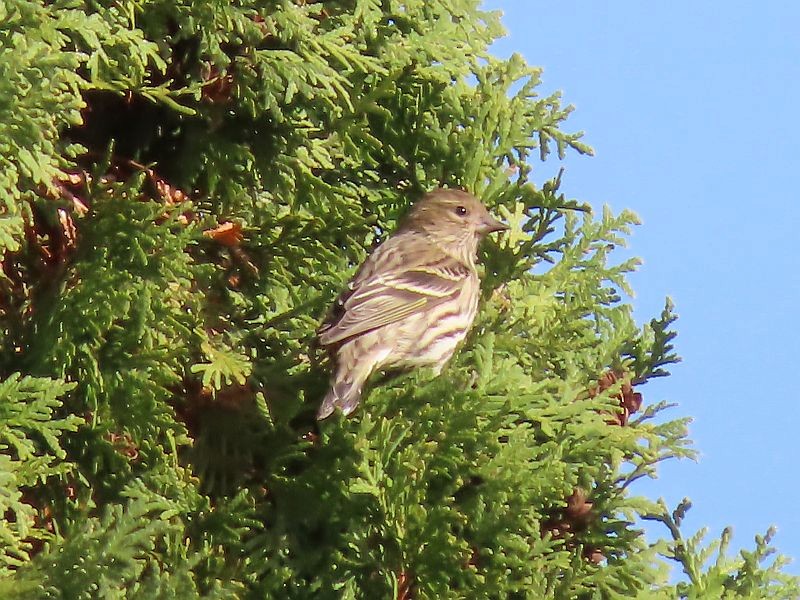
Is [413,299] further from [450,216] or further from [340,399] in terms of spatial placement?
[340,399]

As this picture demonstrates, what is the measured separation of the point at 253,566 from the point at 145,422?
0.58 metres

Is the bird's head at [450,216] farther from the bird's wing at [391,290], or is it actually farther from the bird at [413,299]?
the bird's wing at [391,290]

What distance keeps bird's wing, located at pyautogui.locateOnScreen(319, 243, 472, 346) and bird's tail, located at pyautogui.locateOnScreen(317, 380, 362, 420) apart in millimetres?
215

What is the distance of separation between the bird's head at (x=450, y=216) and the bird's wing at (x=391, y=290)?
172 mm

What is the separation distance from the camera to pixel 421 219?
17.7 feet

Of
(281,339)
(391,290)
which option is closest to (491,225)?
(391,290)

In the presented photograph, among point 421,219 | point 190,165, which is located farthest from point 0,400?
point 421,219

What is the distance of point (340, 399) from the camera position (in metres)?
4.54

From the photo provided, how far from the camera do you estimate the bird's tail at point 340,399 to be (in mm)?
4469

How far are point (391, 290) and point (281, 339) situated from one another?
2.73 ft

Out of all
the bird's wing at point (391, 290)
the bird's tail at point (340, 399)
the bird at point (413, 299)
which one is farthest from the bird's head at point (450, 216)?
the bird's tail at point (340, 399)

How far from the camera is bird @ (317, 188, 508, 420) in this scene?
5016 mm

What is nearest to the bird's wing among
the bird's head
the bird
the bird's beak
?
the bird

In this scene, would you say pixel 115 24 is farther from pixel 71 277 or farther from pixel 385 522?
pixel 385 522
